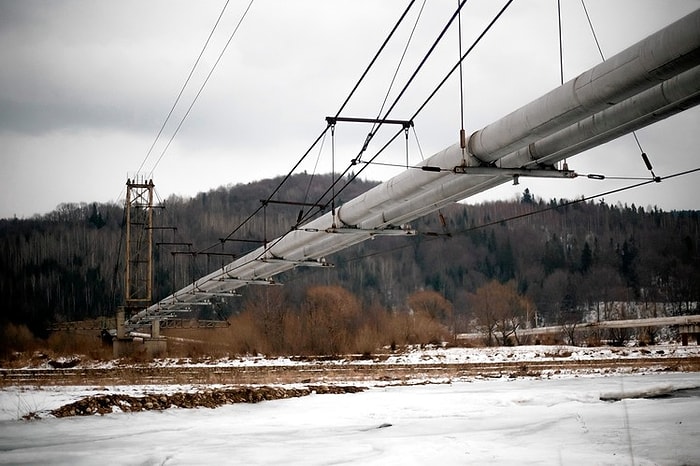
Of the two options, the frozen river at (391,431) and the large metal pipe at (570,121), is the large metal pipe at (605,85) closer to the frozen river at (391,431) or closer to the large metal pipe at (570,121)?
the large metal pipe at (570,121)

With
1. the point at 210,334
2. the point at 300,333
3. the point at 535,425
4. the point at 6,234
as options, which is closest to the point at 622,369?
the point at 535,425

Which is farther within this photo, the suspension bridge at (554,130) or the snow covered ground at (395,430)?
the snow covered ground at (395,430)

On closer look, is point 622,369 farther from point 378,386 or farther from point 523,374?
point 378,386

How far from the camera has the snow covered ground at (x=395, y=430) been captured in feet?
31.7

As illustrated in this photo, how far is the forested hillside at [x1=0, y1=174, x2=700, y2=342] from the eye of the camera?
91.4 m

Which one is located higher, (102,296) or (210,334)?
(102,296)

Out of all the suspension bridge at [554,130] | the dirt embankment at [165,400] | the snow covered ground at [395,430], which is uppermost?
the suspension bridge at [554,130]

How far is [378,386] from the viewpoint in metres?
21.7

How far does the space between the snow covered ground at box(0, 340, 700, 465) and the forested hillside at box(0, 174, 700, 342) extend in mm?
33395

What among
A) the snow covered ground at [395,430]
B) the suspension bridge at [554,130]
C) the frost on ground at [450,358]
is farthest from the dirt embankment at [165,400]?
the frost on ground at [450,358]

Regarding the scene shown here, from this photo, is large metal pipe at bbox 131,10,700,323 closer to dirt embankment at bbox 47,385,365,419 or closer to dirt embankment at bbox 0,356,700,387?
dirt embankment at bbox 47,385,365,419

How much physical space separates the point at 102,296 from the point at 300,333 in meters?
65.0

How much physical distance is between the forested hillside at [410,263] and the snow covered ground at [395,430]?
110 ft

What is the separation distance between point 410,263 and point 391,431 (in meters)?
168
